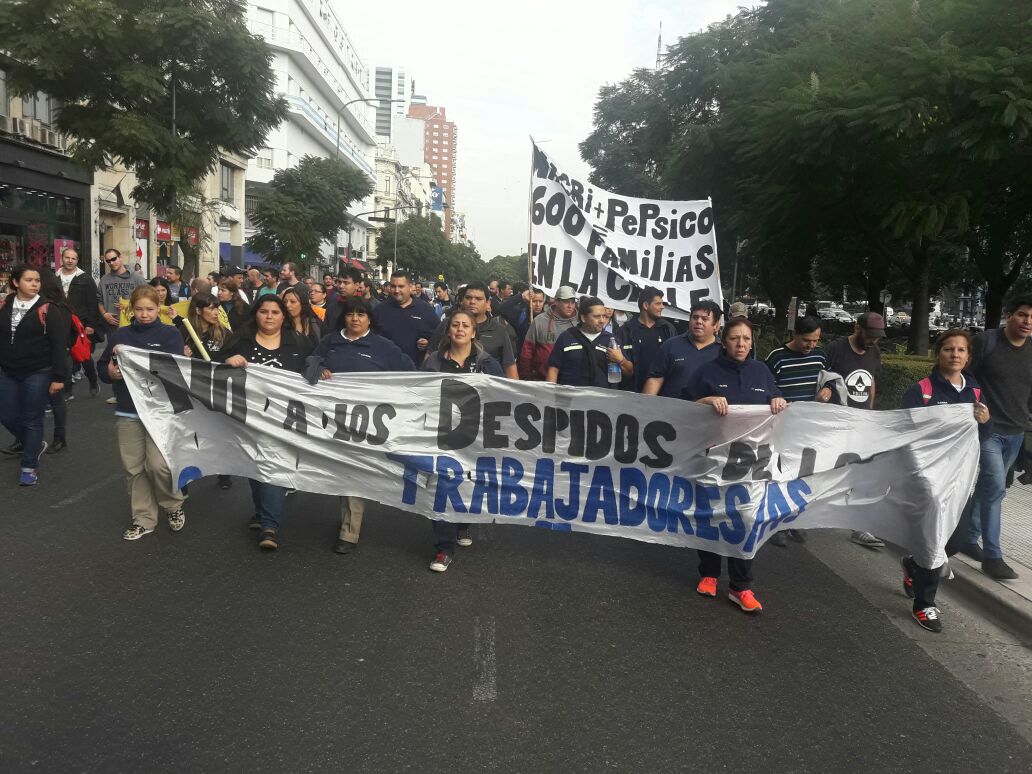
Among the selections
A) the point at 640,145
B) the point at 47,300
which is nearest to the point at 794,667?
the point at 47,300

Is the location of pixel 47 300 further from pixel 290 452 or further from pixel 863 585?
pixel 863 585

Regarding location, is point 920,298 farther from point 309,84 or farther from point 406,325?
point 309,84

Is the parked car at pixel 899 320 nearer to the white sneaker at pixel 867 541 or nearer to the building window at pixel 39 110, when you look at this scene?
the building window at pixel 39 110

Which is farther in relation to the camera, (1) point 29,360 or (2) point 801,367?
(1) point 29,360

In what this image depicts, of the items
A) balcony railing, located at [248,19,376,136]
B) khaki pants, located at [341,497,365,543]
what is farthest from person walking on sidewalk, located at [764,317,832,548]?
balcony railing, located at [248,19,376,136]

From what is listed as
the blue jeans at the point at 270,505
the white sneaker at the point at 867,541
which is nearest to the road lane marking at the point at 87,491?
the blue jeans at the point at 270,505

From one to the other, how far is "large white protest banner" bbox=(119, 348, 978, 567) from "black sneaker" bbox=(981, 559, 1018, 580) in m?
0.76

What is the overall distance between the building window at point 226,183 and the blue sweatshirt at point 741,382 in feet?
135

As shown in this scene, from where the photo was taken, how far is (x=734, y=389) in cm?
527

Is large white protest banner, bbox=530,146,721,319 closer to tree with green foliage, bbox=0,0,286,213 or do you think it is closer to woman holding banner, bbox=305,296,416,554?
woman holding banner, bbox=305,296,416,554

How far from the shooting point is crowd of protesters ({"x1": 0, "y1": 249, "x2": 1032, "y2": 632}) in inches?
209

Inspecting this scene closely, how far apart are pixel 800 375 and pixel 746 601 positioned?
2.13 m

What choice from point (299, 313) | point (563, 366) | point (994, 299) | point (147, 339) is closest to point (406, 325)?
point (299, 313)

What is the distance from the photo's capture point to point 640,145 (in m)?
32.9
